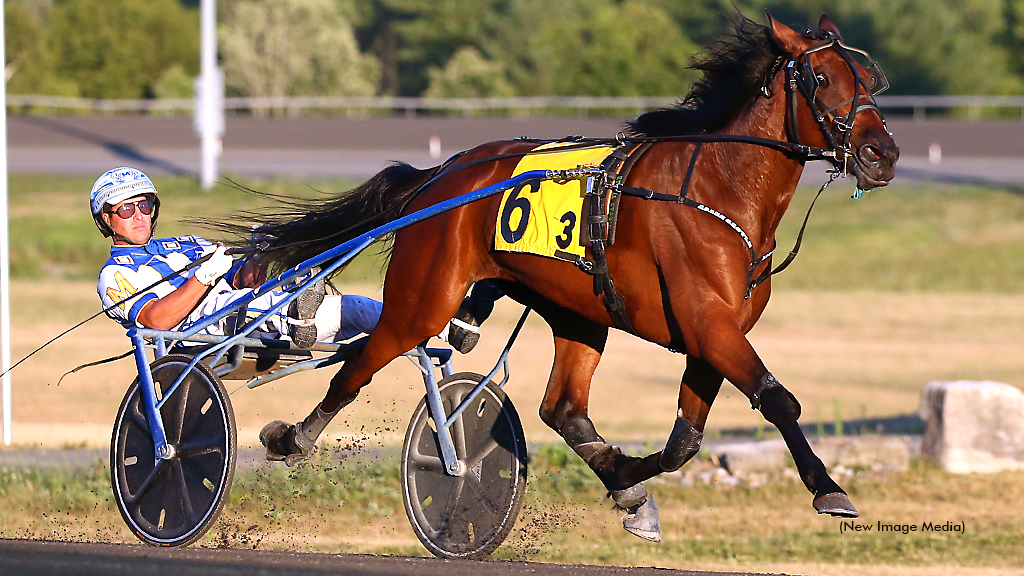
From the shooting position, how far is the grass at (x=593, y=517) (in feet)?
20.8

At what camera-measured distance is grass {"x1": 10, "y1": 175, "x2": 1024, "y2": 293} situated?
17.8m

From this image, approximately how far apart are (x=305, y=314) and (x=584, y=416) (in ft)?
4.09

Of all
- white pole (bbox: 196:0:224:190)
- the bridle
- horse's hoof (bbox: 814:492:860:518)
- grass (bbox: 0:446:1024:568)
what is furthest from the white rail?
horse's hoof (bbox: 814:492:860:518)

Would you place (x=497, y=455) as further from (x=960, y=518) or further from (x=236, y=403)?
(x=236, y=403)

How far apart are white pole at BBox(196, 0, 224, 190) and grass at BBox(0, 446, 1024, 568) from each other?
12.5 metres

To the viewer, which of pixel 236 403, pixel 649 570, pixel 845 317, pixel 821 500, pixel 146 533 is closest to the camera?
pixel 821 500

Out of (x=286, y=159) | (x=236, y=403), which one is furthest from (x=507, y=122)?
(x=236, y=403)

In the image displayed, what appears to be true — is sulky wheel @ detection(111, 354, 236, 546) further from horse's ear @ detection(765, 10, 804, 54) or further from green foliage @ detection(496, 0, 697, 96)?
green foliage @ detection(496, 0, 697, 96)

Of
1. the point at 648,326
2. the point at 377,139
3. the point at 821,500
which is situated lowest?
the point at 821,500

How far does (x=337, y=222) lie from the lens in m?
6.08

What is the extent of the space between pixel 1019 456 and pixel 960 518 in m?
1.24

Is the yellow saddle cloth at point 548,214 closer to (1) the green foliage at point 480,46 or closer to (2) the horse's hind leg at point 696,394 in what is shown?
(2) the horse's hind leg at point 696,394

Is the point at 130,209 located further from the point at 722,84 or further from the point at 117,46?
the point at 117,46

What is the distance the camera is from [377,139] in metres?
27.8
